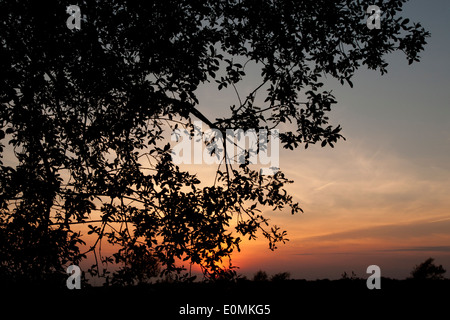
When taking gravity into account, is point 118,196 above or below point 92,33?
below

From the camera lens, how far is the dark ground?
287 inches

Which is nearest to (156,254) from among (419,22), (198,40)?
(198,40)

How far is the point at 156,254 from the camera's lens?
796 centimetres

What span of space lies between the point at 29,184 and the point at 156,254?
10.2 feet

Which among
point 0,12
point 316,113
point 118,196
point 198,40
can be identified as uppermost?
point 0,12
